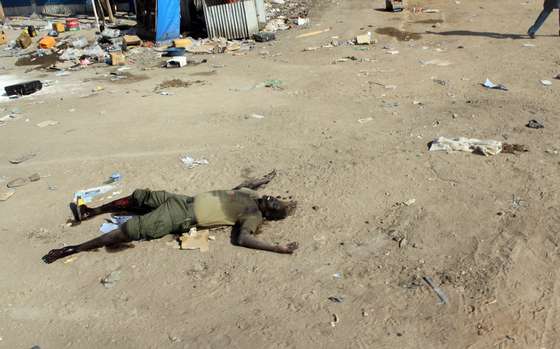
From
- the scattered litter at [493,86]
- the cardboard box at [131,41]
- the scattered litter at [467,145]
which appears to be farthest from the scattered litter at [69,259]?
the cardboard box at [131,41]

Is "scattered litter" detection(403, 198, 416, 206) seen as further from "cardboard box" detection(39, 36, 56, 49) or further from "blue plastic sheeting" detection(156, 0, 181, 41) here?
"cardboard box" detection(39, 36, 56, 49)

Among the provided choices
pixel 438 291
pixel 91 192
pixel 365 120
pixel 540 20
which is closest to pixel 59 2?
pixel 91 192

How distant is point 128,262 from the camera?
4.12 metres

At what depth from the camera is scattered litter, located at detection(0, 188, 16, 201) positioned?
17.6ft

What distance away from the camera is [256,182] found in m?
5.09

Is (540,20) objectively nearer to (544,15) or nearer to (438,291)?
(544,15)

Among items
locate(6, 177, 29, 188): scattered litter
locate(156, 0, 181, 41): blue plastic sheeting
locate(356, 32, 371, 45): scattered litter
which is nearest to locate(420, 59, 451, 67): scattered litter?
locate(356, 32, 371, 45): scattered litter

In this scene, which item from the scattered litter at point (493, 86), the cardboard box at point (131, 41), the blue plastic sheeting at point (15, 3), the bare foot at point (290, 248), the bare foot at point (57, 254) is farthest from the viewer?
the blue plastic sheeting at point (15, 3)

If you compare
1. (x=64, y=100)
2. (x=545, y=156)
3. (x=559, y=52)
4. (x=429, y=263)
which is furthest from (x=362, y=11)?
(x=429, y=263)

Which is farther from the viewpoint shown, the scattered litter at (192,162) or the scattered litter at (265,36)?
the scattered litter at (265,36)

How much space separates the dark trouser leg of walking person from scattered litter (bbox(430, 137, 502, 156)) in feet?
19.5

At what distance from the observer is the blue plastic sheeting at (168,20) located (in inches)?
516

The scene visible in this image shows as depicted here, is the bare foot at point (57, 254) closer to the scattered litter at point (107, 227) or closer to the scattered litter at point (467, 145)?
the scattered litter at point (107, 227)

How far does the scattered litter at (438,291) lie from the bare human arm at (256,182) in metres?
2.05
